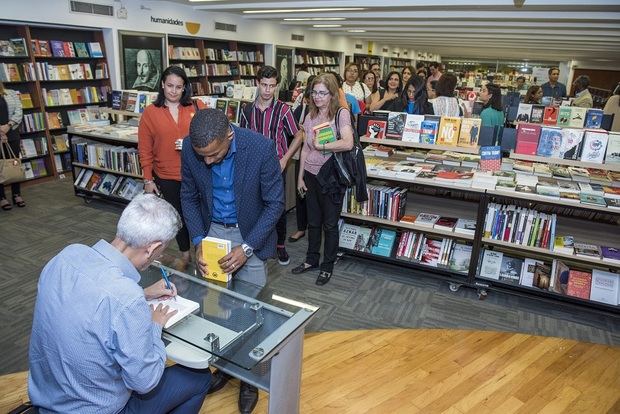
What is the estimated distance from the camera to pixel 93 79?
23.0 ft

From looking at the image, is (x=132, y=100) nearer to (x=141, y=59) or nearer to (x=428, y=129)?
(x=141, y=59)

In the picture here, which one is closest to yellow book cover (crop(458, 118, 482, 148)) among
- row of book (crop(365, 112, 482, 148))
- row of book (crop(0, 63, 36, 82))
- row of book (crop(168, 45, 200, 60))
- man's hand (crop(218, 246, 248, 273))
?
row of book (crop(365, 112, 482, 148))

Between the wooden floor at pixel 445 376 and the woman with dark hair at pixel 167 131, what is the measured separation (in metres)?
1.38

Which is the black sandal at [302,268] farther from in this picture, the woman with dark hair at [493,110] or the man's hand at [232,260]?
the woman with dark hair at [493,110]

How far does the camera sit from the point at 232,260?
6.27ft

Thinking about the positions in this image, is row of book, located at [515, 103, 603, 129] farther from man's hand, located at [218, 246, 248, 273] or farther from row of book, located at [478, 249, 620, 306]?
man's hand, located at [218, 246, 248, 273]

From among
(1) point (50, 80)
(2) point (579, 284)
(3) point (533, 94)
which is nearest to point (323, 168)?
(2) point (579, 284)

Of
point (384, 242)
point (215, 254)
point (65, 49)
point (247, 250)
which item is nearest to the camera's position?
point (215, 254)

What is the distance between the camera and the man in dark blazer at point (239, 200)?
2.01 m

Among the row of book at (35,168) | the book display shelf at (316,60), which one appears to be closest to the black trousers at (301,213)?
the row of book at (35,168)

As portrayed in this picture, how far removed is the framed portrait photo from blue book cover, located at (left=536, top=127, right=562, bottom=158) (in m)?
6.39

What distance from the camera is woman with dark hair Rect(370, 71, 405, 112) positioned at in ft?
16.7

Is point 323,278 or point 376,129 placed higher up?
point 376,129

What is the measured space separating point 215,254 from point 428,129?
2.48 metres
